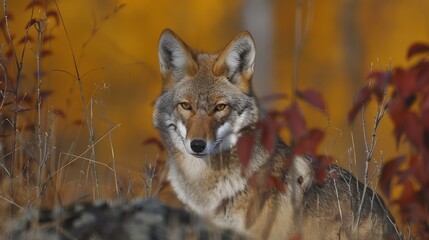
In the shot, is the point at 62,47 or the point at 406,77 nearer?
the point at 406,77

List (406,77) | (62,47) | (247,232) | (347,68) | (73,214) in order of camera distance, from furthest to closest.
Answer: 1. (62,47)
2. (347,68)
3. (247,232)
4. (73,214)
5. (406,77)

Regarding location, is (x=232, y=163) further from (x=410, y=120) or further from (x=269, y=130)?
(x=410, y=120)

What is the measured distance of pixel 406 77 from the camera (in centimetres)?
390

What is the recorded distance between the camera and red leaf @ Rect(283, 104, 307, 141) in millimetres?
4152

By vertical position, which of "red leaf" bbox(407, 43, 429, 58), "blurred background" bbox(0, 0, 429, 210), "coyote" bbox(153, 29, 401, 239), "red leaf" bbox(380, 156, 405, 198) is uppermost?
"red leaf" bbox(407, 43, 429, 58)

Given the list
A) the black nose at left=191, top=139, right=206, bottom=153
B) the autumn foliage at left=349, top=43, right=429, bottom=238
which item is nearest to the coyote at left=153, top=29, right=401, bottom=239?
the black nose at left=191, top=139, right=206, bottom=153

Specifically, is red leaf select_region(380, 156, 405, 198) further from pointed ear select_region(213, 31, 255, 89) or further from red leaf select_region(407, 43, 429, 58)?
pointed ear select_region(213, 31, 255, 89)

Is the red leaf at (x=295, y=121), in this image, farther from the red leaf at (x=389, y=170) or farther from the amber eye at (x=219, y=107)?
the amber eye at (x=219, y=107)

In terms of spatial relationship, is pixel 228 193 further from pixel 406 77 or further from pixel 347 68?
pixel 347 68

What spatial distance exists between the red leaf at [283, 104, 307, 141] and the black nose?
2.27 m

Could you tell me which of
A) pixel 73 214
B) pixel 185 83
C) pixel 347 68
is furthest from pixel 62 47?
pixel 73 214

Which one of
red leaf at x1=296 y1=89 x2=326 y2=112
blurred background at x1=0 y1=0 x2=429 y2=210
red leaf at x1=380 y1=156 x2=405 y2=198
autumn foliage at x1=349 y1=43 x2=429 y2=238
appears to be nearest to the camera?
autumn foliage at x1=349 y1=43 x2=429 y2=238

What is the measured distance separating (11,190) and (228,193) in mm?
1577

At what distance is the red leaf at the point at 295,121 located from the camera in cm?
415
